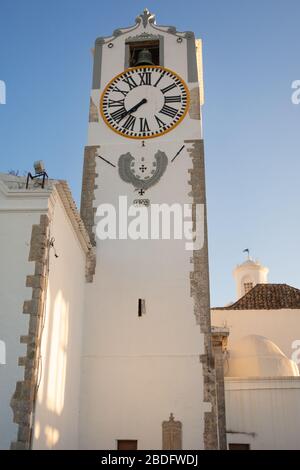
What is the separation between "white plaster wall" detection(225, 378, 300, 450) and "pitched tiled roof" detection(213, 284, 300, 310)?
5.98 metres

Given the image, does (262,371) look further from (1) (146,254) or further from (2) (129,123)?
(2) (129,123)

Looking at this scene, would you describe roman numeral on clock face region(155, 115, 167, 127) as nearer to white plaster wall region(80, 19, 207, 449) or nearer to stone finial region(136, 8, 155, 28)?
white plaster wall region(80, 19, 207, 449)

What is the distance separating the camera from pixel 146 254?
14547 millimetres

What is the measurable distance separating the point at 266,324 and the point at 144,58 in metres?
11.0

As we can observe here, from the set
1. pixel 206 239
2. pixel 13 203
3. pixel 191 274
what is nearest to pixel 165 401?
pixel 191 274

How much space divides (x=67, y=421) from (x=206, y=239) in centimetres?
606

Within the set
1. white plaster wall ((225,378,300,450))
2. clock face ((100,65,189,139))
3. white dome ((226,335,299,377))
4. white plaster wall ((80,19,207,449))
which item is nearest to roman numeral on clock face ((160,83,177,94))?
clock face ((100,65,189,139))

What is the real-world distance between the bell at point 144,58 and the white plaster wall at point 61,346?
7557mm

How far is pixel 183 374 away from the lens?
13.0 metres

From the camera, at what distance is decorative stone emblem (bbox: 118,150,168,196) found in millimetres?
15398

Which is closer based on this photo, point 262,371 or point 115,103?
point 262,371

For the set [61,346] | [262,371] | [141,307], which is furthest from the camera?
[262,371]

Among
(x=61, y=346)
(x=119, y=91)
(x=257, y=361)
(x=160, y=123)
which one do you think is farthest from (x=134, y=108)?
(x=257, y=361)

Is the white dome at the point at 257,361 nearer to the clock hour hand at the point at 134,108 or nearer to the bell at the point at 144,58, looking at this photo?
the clock hour hand at the point at 134,108
